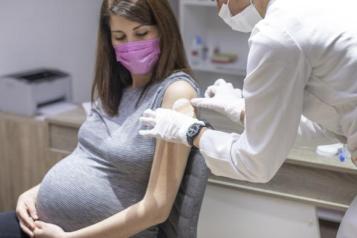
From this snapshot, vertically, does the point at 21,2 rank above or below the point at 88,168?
above

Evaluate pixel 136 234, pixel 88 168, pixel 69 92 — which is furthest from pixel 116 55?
pixel 69 92

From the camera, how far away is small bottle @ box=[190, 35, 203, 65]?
250cm

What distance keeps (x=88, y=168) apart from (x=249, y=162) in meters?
0.64

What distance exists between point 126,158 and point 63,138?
0.93 m

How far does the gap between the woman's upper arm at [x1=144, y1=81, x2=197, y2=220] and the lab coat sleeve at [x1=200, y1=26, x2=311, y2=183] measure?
0.88ft

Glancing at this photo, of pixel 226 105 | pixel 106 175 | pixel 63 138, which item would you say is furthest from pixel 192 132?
pixel 63 138

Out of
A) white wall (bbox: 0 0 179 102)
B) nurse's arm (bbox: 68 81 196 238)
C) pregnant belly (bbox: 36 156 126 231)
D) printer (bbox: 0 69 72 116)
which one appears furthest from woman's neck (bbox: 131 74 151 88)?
white wall (bbox: 0 0 179 102)

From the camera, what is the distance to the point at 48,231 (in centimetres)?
140

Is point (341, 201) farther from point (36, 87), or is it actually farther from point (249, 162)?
point (36, 87)

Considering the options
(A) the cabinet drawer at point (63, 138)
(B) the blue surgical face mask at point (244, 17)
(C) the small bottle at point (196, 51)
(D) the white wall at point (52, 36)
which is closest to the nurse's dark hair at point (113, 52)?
(B) the blue surgical face mask at point (244, 17)

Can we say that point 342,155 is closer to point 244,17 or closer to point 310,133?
point 310,133

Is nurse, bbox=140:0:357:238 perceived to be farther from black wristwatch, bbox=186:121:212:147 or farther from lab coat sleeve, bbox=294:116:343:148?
lab coat sleeve, bbox=294:116:343:148

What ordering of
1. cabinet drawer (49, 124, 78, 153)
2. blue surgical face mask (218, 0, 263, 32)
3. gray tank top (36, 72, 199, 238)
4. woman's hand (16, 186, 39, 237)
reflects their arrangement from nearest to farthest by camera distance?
blue surgical face mask (218, 0, 263, 32)
gray tank top (36, 72, 199, 238)
woman's hand (16, 186, 39, 237)
cabinet drawer (49, 124, 78, 153)

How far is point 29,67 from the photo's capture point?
2.56 metres
